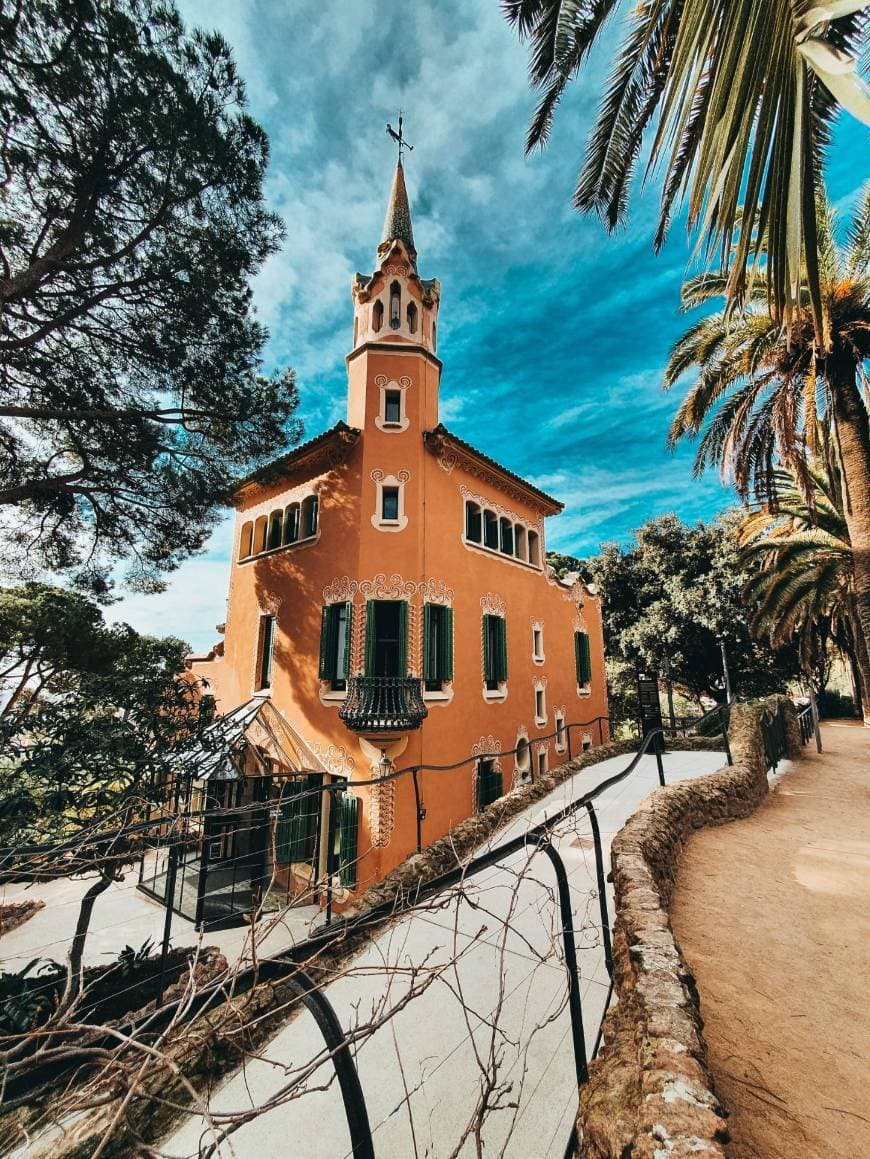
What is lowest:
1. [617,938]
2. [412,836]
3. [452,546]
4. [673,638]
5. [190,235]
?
[412,836]

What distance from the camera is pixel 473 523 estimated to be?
1413cm

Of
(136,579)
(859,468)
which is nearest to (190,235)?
(136,579)

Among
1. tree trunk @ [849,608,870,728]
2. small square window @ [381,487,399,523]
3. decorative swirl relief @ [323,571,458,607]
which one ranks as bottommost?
tree trunk @ [849,608,870,728]

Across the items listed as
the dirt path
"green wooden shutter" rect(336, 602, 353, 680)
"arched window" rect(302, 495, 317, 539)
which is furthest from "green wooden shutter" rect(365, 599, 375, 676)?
the dirt path

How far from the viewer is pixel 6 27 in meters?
6.04

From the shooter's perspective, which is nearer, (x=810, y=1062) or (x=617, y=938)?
(x=810, y=1062)

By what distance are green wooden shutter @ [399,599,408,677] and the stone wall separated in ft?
22.4

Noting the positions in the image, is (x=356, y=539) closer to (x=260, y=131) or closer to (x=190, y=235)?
(x=190, y=235)

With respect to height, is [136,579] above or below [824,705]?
above

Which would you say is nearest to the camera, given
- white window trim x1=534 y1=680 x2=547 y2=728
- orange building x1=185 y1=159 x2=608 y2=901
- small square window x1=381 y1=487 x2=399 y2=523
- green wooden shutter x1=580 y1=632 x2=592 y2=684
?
orange building x1=185 y1=159 x2=608 y2=901

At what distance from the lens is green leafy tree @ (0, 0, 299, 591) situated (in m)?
6.71

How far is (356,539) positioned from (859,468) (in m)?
10.4

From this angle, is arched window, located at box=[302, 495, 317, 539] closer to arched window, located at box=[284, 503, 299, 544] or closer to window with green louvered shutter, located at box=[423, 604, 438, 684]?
arched window, located at box=[284, 503, 299, 544]

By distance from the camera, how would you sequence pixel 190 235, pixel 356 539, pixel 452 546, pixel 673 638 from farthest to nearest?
1. pixel 673 638
2. pixel 452 546
3. pixel 356 539
4. pixel 190 235
